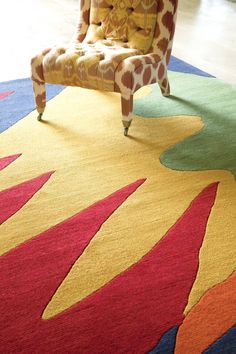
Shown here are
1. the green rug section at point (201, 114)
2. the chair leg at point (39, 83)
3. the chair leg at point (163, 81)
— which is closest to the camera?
the green rug section at point (201, 114)

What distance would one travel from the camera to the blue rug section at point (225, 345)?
1.20 m

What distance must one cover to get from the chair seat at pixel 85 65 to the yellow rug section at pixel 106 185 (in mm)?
295

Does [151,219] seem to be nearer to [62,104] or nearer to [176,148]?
[176,148]

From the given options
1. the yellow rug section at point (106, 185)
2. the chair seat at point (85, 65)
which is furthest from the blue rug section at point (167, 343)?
the chair seat at point (85, 65)

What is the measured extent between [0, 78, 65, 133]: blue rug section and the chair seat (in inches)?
14.5

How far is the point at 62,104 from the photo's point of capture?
2.76 meters

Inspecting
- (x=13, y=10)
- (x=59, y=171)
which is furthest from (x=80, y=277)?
(x=13, y=10)

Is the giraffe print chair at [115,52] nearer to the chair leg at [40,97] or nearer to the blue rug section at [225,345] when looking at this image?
the chair leg at [40,97]

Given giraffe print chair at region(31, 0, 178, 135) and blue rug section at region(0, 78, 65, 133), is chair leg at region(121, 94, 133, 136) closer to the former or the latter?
giraffe print chair at region(31, 0, 178, 135)

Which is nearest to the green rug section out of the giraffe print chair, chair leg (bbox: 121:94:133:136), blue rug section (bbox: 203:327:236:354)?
the giraffe print chair

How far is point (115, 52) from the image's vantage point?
7.59 ft

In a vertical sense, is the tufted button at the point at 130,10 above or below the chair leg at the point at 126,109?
above

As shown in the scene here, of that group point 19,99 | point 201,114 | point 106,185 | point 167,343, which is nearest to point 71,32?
point 19,99

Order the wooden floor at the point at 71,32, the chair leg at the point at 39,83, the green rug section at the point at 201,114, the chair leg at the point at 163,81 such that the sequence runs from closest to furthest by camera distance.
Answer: the green rug section at the point at 201,114 < the chair leg at the point at 39,83 < the chair leg at the point at 163,81 < the wooden floor at the point at 71,32
